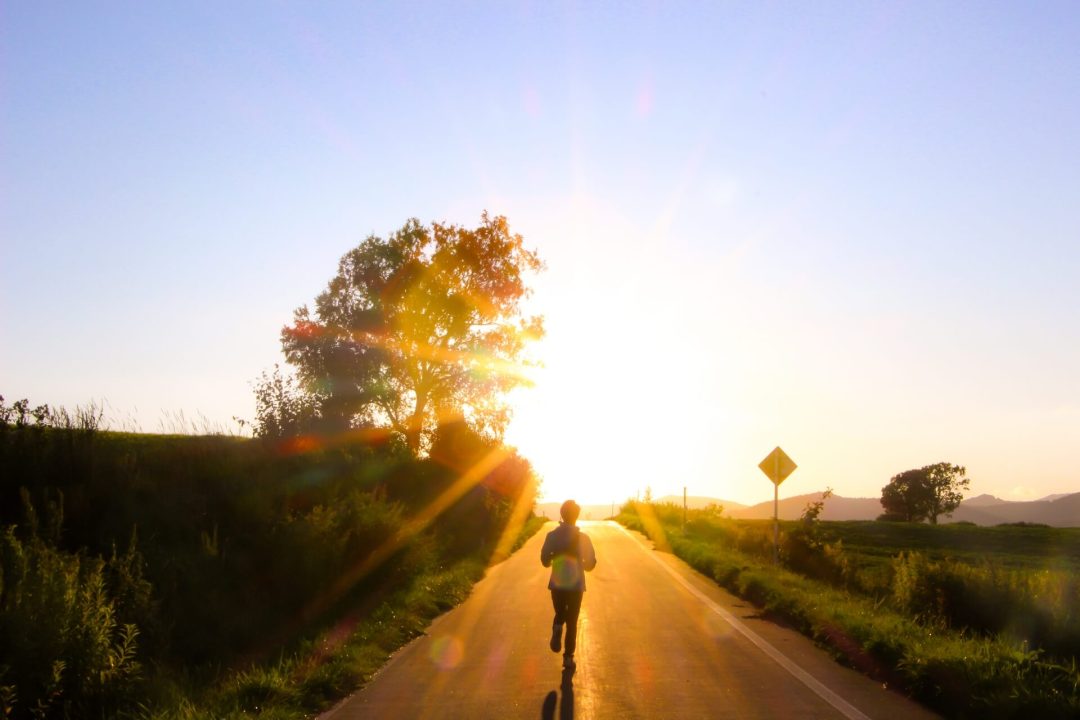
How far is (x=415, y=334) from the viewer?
44.7 metres

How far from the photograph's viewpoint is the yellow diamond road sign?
25.0m

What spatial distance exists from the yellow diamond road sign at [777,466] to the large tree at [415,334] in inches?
803

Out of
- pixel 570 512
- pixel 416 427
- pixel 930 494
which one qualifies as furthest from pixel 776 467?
pixel 930 494

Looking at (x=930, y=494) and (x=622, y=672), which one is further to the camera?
(x=930, y=494)

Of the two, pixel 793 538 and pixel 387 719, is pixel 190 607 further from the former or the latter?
pixel 793 538

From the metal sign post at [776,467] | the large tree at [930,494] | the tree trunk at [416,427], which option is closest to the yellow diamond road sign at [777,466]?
the metal sign post at [776,467]

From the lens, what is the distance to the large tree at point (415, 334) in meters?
44.8

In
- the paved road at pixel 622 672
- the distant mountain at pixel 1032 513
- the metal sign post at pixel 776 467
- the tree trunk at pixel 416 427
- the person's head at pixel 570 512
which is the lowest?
the paved road at pixel 622 672

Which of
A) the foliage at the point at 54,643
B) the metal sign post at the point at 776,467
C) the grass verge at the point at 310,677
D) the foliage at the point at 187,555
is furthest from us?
the metal sign post at the point at 776,467

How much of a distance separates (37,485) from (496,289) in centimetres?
3423

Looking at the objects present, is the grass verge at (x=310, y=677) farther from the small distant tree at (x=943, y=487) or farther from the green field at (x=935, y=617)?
the small distant tree at (x=943, y=487)

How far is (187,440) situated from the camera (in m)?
20.3

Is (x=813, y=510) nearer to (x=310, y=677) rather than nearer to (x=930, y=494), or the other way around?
(x=310, y=677)

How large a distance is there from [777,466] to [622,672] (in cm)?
1520
